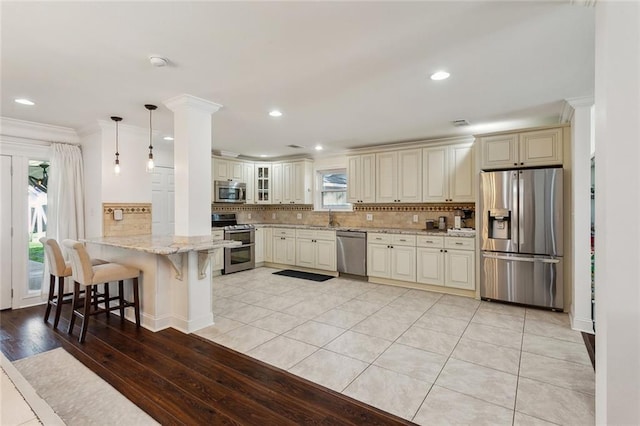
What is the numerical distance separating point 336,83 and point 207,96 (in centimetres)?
133

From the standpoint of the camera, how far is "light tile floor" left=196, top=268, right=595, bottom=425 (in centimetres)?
206

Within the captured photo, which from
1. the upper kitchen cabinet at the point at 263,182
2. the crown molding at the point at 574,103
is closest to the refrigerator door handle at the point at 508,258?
the crown molding at the point at 574,103

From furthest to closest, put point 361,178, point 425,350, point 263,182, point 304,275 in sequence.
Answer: point 263,182
point 304,275
point 361,178
point 425,350

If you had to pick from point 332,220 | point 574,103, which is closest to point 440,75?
point 574,103

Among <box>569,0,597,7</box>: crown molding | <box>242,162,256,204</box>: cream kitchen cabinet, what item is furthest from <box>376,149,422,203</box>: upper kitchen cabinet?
<box>569,0,597,7</box>: crown molding

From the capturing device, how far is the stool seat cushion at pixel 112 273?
10.3 feet

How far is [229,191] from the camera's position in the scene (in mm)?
6223

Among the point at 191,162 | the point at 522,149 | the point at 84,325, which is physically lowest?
the point at 84,325

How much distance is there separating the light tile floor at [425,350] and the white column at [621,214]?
860 mm

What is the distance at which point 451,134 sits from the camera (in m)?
4.78

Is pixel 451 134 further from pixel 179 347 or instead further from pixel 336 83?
pixel 179 347

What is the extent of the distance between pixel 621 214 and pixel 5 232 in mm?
5835

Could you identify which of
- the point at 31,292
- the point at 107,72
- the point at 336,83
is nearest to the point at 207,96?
the point at 107,72

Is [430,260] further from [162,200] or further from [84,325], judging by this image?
[162,200]
